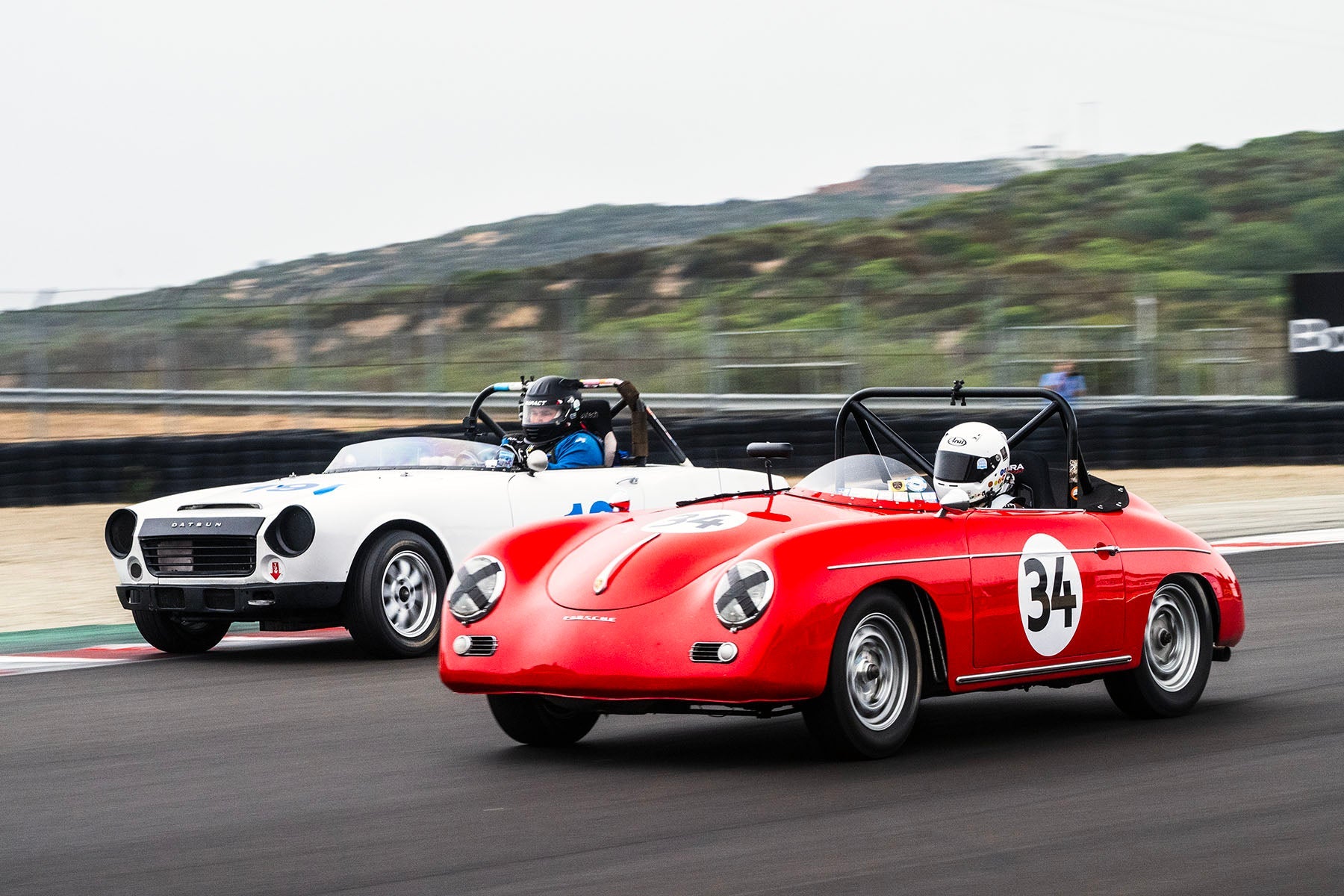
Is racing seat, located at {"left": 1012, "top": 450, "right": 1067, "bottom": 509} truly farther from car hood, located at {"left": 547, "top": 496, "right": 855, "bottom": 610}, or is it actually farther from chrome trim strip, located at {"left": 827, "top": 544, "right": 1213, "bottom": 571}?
car hood, located at {"left": 547, "top": 496, "right": 855, "bottom": 610}

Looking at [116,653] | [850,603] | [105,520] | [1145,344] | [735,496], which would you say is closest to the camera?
[850,603]

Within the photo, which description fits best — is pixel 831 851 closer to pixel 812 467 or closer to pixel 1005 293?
pixel 812 467

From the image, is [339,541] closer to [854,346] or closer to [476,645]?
[476,645]

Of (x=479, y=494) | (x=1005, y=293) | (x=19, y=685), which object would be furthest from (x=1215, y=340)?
(x=19, y=685)

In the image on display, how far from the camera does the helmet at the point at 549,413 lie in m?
10.2

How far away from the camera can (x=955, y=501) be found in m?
6.27

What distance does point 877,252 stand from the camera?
156 feet

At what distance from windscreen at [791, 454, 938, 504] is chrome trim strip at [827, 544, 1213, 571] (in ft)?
1.16

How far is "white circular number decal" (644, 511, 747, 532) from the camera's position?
5.91 m

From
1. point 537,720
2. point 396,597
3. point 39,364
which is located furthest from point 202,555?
point 39,364

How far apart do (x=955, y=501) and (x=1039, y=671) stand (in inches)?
25.4


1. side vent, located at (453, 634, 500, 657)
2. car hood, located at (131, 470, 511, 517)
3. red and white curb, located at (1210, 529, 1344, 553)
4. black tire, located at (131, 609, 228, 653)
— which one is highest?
car hood, located at (131, 470, 511, 517)

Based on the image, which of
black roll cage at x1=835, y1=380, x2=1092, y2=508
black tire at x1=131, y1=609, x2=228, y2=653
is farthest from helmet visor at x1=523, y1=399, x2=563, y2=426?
black roll cage at x1=835, y1=380, x2=1092, y2=508

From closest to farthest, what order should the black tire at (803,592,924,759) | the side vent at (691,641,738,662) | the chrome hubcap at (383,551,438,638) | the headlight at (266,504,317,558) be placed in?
the side vent at (691,641,738,662)
the black tire at (803,592,924,759)
the headlight at (266,504,317,558)
the chrome hubcap at (383,551,438,638)
